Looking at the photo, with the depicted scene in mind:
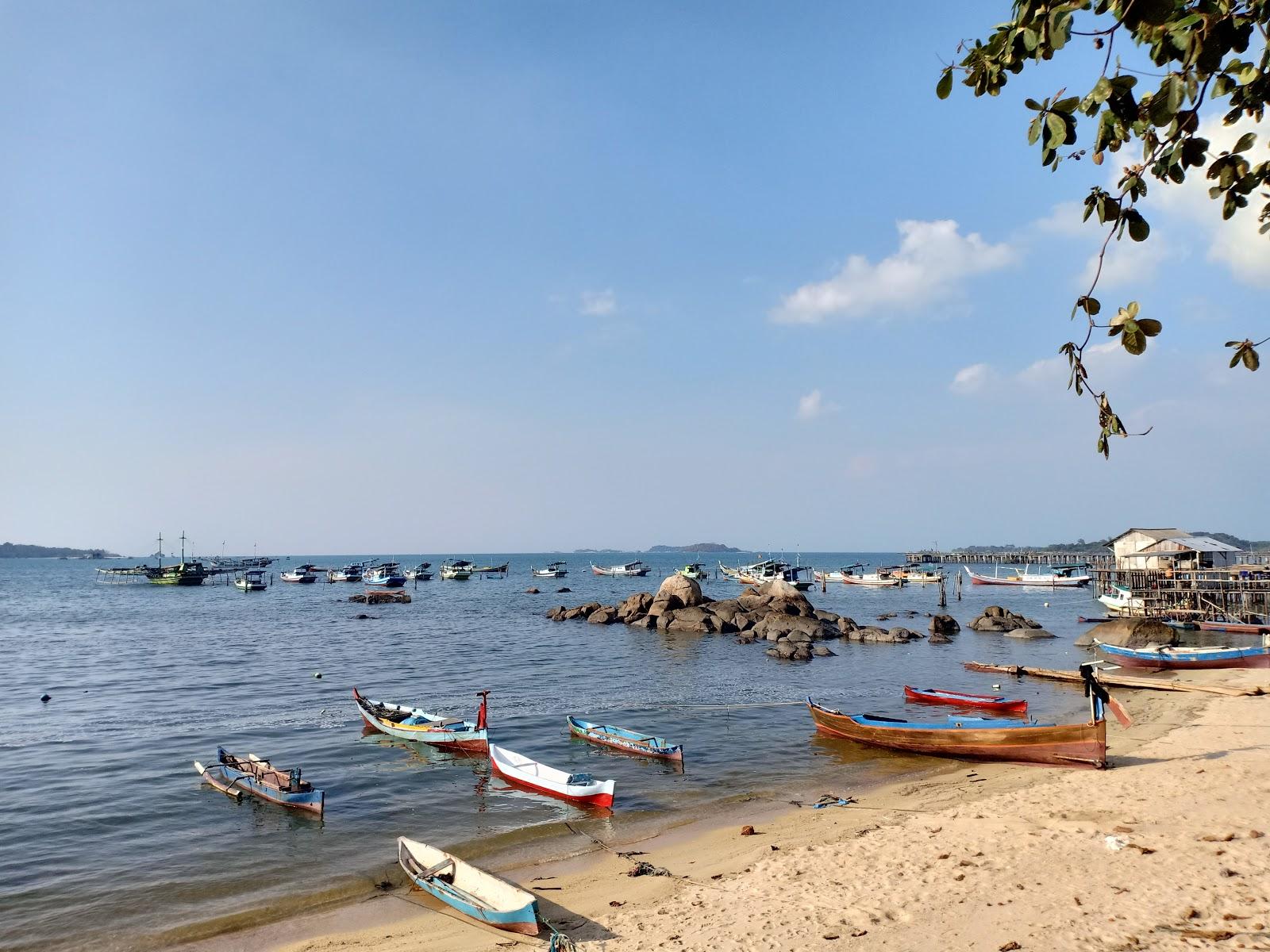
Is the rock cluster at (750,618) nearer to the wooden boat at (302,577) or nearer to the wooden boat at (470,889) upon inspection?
the wooden boat at (470,889)

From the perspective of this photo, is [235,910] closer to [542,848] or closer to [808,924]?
[542,848]

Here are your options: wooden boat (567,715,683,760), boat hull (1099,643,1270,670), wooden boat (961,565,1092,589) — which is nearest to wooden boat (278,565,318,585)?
wooden boat (961,565,1092,589)

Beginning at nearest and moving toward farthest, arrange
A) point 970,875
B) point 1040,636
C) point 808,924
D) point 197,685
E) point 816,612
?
point 808,924 → point 970,875 → point 197,685 → point 1040,636 → point 816,612

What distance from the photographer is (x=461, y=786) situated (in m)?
20.5

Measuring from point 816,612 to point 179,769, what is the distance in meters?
46.2

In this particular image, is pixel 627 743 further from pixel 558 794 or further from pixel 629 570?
pixel 629 570

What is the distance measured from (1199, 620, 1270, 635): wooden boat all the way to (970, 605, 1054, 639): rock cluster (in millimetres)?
8520

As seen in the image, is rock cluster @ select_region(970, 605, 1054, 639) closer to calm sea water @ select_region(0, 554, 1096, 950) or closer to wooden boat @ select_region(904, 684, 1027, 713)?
calm sea water @ select_region(0, 554, 1096, 950)

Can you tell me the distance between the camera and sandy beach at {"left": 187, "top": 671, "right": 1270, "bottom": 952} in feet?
33.8

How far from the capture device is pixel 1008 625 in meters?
53.8

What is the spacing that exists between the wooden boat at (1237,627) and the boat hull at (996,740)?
30258 mm

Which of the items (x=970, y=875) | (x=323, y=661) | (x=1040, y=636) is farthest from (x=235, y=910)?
(x=1040, y=636)

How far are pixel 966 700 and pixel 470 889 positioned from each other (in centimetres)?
2277

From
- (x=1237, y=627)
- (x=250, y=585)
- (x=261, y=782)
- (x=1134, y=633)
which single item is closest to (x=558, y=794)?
(x=261, y=782)
